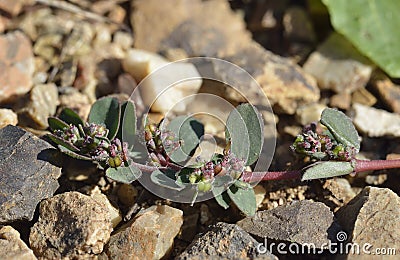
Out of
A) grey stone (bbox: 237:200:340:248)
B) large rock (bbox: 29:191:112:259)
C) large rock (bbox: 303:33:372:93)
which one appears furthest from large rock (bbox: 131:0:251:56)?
large rock (bbox: 29:191:112:259)

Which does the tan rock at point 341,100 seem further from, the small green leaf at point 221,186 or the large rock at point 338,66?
the small green leaf at point 221,186

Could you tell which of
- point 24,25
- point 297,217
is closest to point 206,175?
point 297,217

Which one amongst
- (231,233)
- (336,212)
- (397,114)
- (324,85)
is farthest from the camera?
(324,85)

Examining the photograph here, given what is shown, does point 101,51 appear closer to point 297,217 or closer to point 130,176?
point 130,176

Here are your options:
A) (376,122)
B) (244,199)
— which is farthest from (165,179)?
(376,122)

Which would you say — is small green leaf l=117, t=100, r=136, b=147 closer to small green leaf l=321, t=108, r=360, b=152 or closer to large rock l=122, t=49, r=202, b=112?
large rock l=122, t=49, r=202, b=112
